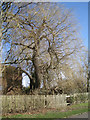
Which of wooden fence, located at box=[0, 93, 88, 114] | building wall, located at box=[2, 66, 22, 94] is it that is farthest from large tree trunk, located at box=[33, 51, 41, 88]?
building wall, located at box=[2, 66, 22, 94]

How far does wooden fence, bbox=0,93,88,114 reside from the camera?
858 cm

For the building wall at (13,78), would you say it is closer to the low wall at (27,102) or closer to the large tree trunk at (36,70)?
Result: the large tree trunk at (36,70)

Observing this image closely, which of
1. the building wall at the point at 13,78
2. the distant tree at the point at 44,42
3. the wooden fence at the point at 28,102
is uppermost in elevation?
the distant tree at the point at 44,42

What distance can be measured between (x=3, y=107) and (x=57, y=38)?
7054 mm

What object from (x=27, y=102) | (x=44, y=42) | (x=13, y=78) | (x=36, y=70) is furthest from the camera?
(x=13, y=78)

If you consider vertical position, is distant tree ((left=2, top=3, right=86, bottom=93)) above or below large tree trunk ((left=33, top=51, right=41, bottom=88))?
above

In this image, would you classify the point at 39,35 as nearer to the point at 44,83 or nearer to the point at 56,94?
the point at 44,83

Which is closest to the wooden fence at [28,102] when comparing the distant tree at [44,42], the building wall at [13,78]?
the distant tree at [44,42]

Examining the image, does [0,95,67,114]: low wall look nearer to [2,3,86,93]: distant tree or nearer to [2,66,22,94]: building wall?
[2,3,86,93]: distant tree

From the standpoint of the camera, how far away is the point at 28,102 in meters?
9.80

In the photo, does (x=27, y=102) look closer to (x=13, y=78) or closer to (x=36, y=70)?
(x=36, y=70)

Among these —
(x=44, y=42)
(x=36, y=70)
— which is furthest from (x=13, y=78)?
(x=44, y=42)

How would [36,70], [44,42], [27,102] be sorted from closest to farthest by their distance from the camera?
[27,102], [36,70], [44,42]

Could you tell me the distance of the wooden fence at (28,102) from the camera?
28.1 feet
